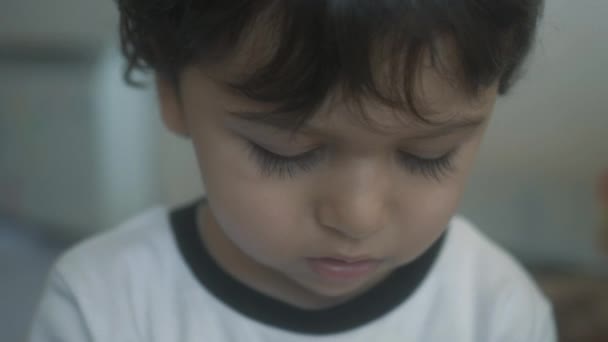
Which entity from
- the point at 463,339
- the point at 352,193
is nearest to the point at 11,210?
the point at 463,339

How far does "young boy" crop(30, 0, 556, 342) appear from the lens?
1.49 feet

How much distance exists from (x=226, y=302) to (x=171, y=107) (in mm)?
196

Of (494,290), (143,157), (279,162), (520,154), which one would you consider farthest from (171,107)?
(143,157)

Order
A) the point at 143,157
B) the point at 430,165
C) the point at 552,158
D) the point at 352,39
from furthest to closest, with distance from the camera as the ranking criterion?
1. the point at 143,157
2. the point at 552,158
3. the point at 430,165
4. the point at 352,39

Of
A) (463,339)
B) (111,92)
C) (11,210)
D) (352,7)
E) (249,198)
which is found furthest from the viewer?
(11,210)

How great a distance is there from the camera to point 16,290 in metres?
1.51

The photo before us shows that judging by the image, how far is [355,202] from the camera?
501mm

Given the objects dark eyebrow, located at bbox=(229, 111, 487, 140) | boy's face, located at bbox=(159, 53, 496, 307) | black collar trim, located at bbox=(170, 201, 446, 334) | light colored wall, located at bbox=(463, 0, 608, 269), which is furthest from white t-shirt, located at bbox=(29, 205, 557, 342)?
light colored wall, located at bbox=(463, 0, 608, 269)

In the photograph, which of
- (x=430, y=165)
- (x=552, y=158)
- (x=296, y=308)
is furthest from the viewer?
(x=552, y=158)

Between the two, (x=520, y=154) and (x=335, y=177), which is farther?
(x=520, y=154)

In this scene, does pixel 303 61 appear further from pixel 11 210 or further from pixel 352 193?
pixel 11 210

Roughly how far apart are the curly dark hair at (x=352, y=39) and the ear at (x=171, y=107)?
10 centimetres

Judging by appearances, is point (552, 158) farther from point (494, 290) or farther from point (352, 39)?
point (352, 39)

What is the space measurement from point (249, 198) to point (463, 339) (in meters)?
0.31
